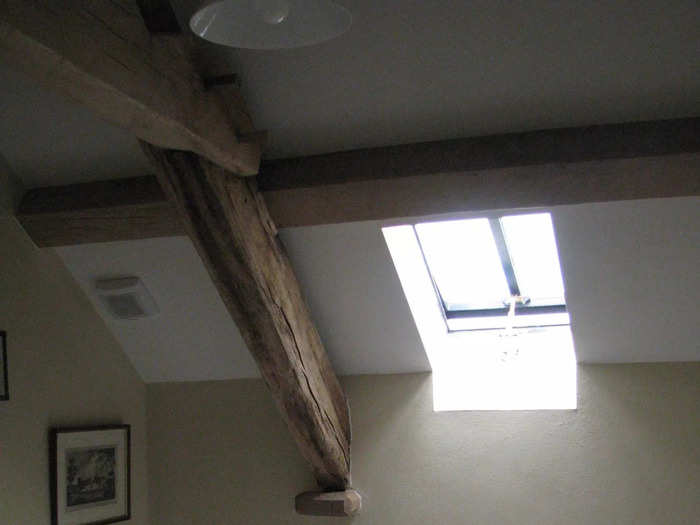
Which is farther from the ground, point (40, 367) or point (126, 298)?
point (126, 298)

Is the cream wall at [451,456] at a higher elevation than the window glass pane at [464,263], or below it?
below

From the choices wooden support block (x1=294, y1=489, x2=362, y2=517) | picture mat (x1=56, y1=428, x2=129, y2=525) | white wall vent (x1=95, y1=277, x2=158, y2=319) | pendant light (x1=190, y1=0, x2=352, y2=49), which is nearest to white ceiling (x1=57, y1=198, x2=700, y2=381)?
white wall vent (x1=95, y1=277, x2=158, y2=319)

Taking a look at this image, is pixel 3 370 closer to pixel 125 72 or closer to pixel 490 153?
pixel 125 72

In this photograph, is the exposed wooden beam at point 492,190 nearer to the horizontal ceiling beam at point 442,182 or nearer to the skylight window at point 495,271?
the horizontal ceiling beam at point 442,182

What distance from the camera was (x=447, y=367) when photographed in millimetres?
3352

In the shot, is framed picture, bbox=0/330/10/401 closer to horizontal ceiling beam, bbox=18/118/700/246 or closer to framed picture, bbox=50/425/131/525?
framed picture, bbox=50/425/131/525

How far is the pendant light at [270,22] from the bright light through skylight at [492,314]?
1.60 m

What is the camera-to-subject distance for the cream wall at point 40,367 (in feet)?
9.32

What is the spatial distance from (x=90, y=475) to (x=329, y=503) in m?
0.88

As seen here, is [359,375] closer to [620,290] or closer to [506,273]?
[506,273]

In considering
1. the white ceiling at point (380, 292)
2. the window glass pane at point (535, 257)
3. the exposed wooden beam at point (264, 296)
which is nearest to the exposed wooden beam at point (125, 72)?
the exposed wooden beam at point (264, 296)

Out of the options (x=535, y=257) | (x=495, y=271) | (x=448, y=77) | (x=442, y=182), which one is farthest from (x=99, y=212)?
(x=535, y=257)

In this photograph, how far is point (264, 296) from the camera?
2625 millimetres

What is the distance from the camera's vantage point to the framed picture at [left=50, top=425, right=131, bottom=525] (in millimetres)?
3016
